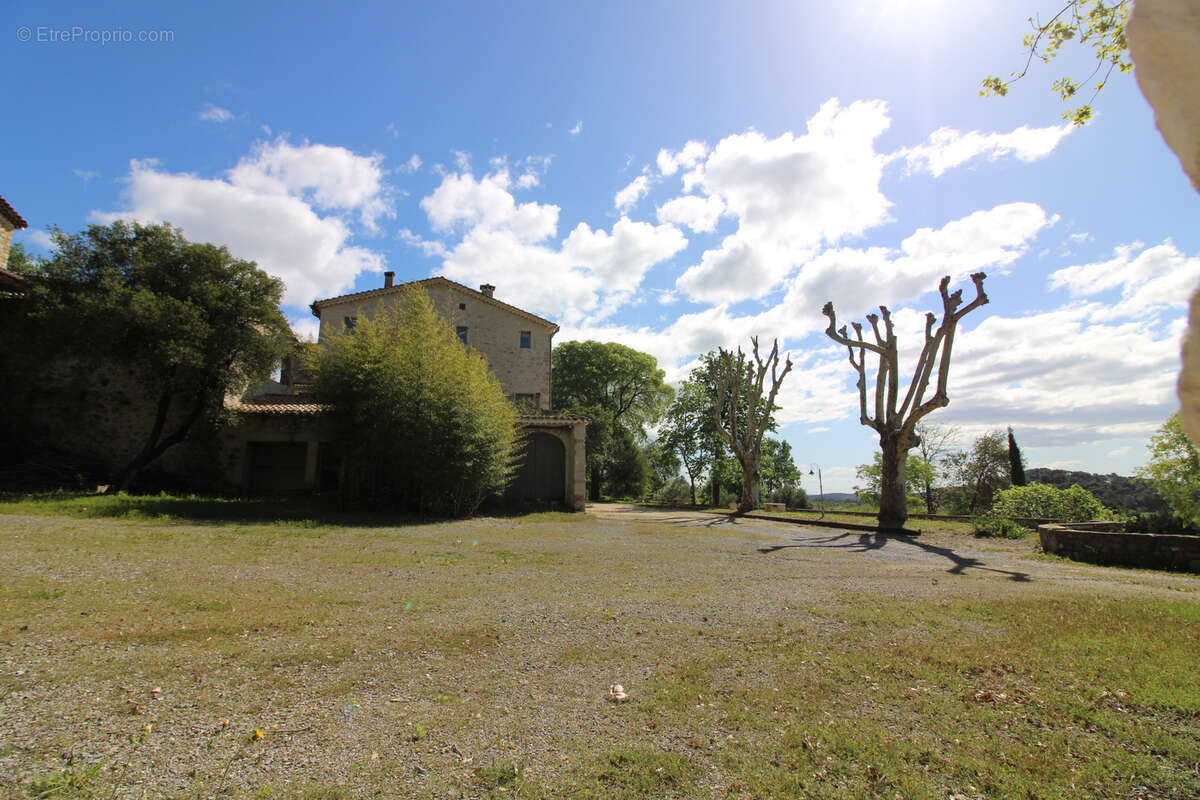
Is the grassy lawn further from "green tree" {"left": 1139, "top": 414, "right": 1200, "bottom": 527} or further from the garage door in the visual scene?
the garage door

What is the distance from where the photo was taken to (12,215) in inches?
674

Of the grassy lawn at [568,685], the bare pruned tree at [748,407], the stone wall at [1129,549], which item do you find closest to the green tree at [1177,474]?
the stone wall at [1129,549]

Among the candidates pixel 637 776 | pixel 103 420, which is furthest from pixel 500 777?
pixel 103 420

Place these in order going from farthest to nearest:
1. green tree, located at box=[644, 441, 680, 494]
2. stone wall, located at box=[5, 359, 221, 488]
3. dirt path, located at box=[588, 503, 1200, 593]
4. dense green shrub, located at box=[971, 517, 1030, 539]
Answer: green tree, located at box=[644, 441, 680, 494] → stone wall, located at box=[5, 359, 221, 488] → dense green shrub, located at box=[971, 517, 1030, 539] → dirt path, located at box=[588, 503, 1200, 593]

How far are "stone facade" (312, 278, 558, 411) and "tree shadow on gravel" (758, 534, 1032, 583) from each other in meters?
15.3

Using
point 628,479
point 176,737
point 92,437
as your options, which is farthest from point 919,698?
point 628,479

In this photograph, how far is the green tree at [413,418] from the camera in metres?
13.4

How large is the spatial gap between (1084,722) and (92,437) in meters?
22.7

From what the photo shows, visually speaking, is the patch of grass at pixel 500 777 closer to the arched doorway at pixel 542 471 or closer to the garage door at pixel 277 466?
the arched doorway at pixel 542 471

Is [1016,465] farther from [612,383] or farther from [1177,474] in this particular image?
[612,383]

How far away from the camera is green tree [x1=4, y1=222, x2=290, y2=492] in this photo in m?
14.0

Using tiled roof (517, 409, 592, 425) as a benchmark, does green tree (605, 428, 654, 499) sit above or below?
below

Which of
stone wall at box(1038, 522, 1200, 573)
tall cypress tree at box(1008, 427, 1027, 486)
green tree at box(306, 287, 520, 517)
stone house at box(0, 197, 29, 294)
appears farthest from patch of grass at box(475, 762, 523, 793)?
tall cypress tree at box(1008, 427, 1027, 486)

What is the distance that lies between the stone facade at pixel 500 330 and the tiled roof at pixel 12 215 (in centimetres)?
925
